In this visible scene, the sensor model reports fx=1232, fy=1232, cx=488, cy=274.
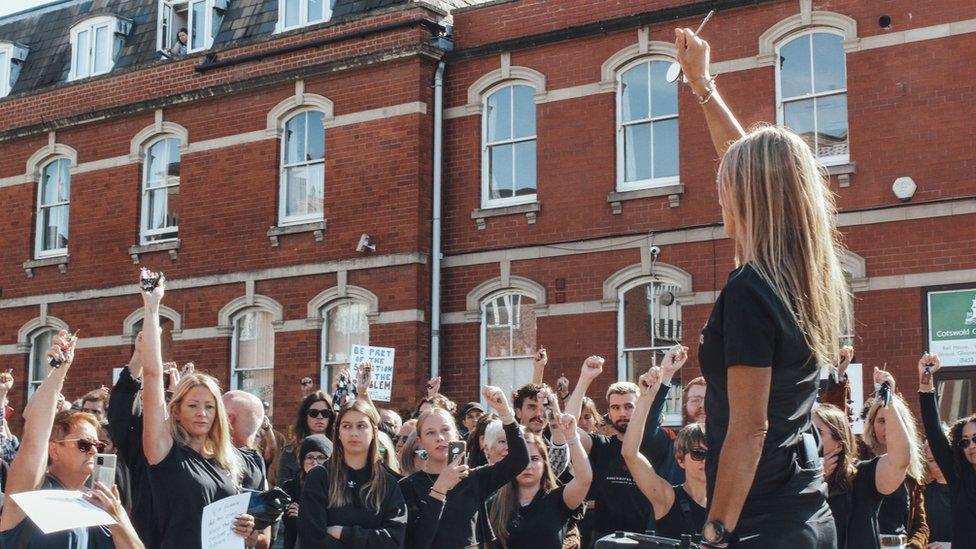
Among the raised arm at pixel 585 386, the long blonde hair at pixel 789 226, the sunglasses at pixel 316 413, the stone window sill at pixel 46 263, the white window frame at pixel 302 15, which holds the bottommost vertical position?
the sunglasses at pixel 316 413

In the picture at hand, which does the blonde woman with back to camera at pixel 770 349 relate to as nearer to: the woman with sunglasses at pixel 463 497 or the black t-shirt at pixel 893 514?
the woman with sunglasses at pixel 463 497

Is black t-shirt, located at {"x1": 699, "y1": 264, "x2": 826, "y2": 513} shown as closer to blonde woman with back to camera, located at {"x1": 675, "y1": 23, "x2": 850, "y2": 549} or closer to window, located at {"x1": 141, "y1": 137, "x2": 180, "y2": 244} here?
blonde woman with back to camera, located at {"x1": 675, "y1": 23, "x2": 850, "y2": 549}

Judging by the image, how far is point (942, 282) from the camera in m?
15.9

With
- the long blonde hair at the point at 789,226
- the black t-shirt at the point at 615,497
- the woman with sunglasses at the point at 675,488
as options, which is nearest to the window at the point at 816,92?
the black t-shirt at the point at 615,497

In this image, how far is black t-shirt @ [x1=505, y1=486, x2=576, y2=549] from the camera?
310 inches

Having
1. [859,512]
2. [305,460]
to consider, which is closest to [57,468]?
[305,460]

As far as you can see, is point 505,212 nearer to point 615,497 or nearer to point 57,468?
point 615,497

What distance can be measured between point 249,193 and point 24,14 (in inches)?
415

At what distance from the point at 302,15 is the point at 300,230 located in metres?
4.02

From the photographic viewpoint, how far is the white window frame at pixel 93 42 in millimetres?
25234

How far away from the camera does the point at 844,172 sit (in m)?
16.7

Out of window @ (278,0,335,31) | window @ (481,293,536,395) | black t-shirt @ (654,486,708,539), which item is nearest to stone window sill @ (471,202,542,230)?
window @ (481,293,536,395)

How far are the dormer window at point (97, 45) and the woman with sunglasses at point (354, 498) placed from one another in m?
19.5

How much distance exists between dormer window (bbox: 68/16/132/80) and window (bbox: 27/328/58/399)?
533 cm
